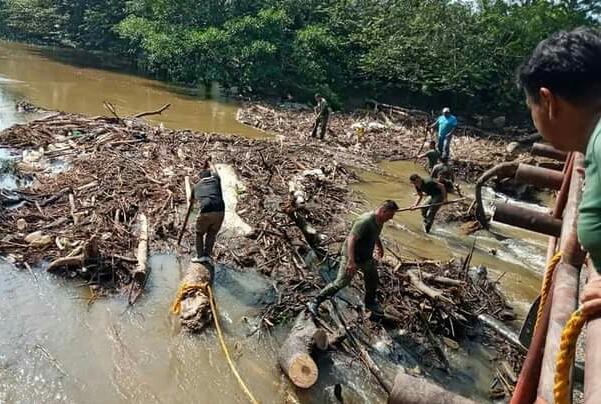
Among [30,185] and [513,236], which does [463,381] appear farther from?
[30,185]

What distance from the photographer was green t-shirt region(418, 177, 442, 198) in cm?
1100

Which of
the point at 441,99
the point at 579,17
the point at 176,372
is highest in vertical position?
the point at 579,17

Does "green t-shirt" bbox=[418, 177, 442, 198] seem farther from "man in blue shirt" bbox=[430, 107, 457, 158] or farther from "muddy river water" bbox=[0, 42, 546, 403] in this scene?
"man in blue shirt" bbox=[430, 107, 457, 158]

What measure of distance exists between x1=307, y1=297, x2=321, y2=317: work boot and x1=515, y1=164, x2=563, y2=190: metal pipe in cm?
340

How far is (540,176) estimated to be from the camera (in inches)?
174

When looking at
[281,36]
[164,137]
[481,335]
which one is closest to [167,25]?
[281,36]

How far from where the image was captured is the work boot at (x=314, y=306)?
6.95m

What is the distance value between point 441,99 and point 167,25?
A: 49.3 ft

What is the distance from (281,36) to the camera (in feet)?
91.3

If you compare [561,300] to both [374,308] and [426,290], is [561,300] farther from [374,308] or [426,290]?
[426,290]

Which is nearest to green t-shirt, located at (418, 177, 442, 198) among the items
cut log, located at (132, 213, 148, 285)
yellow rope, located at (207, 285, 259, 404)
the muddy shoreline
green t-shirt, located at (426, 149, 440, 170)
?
the muddy shoreline

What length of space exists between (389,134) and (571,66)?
19.9 m

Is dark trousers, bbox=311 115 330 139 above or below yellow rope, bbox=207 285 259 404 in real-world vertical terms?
above

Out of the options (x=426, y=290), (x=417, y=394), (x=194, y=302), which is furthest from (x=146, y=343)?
(x=417, y=394)
